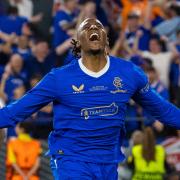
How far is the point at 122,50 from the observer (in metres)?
12.1

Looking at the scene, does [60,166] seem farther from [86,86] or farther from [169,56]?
[169,56]

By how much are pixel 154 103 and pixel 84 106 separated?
0.61 meters

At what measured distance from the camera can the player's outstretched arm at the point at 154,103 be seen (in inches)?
226

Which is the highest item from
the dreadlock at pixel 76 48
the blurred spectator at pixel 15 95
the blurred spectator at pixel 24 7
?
the blurred spectator at pixel 24 7

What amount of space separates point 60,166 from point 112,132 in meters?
0.47

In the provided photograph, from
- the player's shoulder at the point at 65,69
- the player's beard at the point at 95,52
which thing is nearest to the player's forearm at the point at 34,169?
the player's shoulder at the point at 65,69

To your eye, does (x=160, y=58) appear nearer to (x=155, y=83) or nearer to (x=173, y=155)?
(x=155, y=83)

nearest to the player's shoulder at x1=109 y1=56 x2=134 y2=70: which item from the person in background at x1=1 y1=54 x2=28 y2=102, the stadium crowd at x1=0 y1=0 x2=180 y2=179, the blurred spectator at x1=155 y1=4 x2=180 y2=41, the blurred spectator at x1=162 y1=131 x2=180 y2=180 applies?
the stadium crowd at x1=0 y1=0 x2=180 y2=179

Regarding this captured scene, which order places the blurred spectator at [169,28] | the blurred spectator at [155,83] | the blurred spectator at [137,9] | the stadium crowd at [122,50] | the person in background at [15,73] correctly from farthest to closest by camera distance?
1. the blurred spectator at [137,9]
2. the blurred spectator at [169,28]
3. the person in background at [15,73]
4. the blurred spectator at [155,83]
5. the stadium crowd at [122,50]

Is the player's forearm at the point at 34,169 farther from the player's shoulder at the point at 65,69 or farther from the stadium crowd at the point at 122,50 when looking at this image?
the player's shoulder at the point at 65,69

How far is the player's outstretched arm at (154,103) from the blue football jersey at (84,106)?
11mm

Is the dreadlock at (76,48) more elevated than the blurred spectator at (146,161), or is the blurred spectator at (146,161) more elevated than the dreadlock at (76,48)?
the dreadlock at (76,48)

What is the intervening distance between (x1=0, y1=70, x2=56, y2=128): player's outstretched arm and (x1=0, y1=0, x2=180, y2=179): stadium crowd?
4138 millimetres

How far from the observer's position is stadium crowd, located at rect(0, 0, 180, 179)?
997 centimetres
